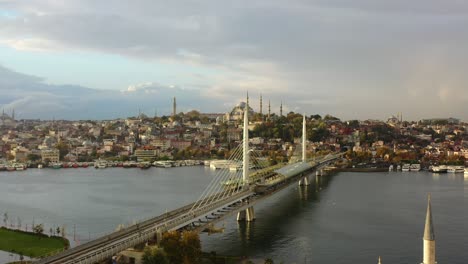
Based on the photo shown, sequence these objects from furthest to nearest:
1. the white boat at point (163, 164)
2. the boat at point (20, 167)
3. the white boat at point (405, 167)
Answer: the white boat at point (163, 164), the boat at point (20, 167), the white boat at point (405, 167)

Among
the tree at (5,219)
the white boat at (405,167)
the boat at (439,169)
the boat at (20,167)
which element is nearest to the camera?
the tree at (5,219)

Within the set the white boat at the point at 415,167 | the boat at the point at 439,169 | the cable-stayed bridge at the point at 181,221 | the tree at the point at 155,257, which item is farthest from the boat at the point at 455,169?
the tree at the point at 155,257

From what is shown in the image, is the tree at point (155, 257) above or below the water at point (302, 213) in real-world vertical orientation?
above

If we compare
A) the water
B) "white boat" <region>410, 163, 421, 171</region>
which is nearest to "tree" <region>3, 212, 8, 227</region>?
the water

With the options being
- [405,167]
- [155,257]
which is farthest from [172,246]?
[405,167]

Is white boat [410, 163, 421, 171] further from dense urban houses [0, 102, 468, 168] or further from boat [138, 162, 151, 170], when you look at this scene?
boat [138, 162, 151, 170]

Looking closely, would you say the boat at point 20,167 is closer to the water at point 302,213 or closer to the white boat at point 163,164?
the white boat at point 163,164
